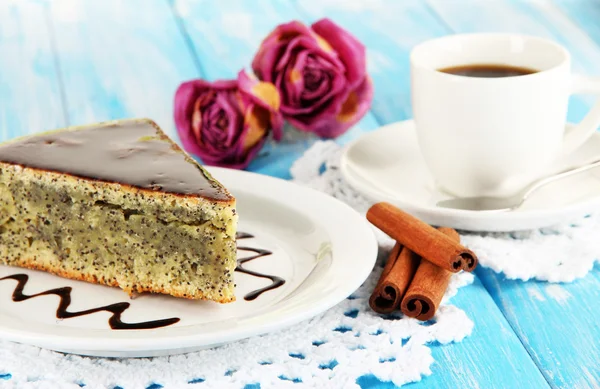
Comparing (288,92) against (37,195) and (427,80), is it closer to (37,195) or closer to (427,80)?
(427,80)

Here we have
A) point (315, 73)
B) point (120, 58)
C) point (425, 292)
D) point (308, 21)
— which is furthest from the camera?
point (308, 21)

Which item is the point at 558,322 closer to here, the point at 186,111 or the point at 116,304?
the point at 116,304

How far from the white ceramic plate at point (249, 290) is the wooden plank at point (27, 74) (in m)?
0.93

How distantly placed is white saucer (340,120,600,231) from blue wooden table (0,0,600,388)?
138 millimetres

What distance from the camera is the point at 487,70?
2.12m

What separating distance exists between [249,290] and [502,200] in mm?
694

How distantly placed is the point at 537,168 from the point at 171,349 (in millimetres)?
1032

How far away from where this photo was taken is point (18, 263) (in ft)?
6.05

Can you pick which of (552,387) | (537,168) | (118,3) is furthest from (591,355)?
(118,3)

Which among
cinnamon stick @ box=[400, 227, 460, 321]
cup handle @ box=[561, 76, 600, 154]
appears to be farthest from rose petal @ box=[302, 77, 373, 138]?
cinnamon stick @ box=[400, 227, 460, 321]

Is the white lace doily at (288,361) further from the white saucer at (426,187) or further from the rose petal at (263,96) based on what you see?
the rose petal at (263,96)

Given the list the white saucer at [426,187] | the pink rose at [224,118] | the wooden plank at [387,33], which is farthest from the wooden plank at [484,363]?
the wooden plank at [387,33]

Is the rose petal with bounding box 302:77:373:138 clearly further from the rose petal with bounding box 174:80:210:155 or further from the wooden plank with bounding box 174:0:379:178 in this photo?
the rose petal with bounding box 174:80:210:155

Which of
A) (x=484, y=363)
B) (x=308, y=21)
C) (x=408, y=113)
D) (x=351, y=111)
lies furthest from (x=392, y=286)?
(x=308, y=21)
